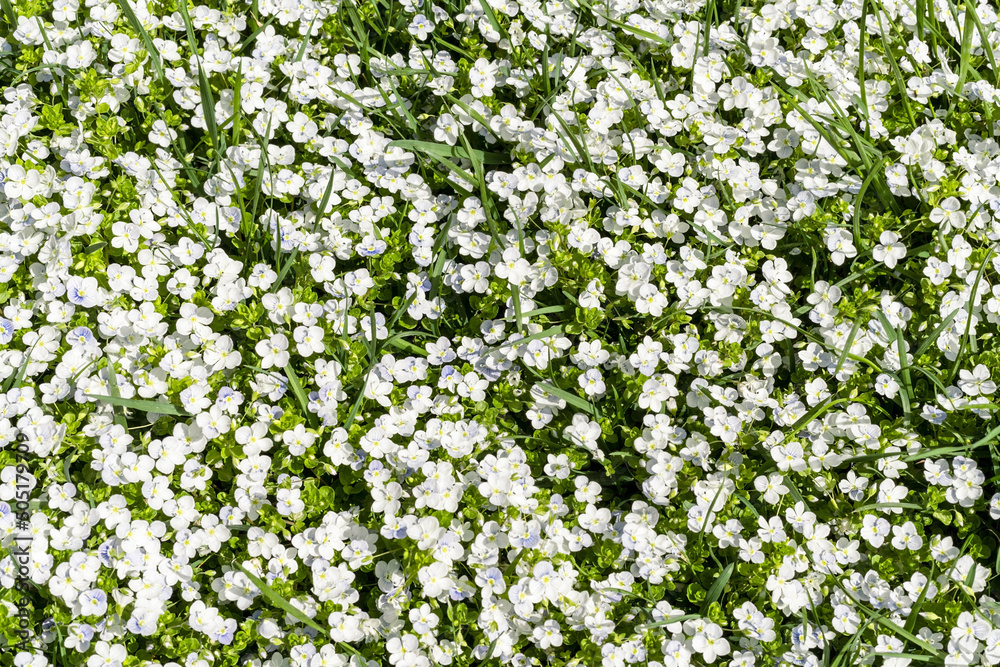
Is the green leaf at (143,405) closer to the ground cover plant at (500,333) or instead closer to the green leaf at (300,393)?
the ground cover plant at (500,333)

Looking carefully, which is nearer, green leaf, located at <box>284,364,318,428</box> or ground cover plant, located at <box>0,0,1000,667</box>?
ground cover plant, located at <box>0,0,1000,667</box>

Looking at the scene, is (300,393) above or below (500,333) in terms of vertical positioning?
below

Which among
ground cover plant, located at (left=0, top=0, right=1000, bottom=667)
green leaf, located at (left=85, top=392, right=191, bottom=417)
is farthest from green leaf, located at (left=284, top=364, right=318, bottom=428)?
green leaf, located at (left=85, top=392, right=191, bottom=417)

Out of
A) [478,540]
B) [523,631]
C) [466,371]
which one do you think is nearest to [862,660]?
[523,631]

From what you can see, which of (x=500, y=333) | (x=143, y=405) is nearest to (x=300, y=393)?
(x=143, y=405)

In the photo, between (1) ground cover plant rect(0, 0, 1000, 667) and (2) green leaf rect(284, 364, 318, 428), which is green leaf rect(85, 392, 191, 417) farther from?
(2) green leaf rect(284, 364, 318, 428)

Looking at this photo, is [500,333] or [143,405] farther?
[500,333]

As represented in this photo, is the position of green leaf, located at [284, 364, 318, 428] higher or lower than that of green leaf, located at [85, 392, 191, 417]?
higher

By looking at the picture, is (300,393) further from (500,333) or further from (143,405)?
(500,333)

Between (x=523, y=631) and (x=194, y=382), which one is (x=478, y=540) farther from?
(x=194, y=382)
